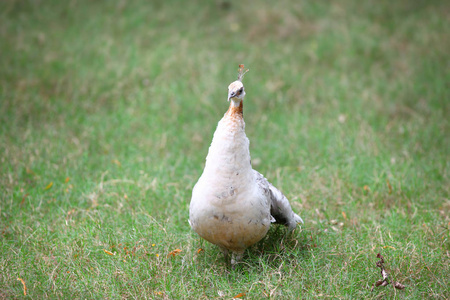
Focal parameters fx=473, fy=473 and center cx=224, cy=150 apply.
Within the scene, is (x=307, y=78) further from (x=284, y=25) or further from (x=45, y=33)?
(x=45, y=33)

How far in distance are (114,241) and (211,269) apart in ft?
2.97

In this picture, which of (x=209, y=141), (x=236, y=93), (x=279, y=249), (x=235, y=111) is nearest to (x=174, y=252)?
(x=279, y=249)

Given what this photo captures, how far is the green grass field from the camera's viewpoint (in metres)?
3.77

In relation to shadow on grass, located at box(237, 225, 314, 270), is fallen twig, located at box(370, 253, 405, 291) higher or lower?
higher

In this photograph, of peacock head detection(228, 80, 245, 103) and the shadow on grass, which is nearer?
peacock head detection(228, 80, 245, 103)

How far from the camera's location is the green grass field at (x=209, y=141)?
3770 millimetres

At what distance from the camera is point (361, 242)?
4.21 metres

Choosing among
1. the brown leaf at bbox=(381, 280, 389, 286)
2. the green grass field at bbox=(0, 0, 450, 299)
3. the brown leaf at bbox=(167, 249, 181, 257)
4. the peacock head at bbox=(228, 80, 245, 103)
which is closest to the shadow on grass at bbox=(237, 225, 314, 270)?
the green grass field at bbox=(0, 0, 450, 299)

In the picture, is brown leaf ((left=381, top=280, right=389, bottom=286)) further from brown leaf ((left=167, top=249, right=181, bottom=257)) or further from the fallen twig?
brown leaf ((left=167, top=249, right=181, bottom=257))

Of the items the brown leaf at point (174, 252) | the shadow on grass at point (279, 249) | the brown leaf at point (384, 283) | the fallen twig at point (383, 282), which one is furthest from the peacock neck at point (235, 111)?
the brown leaf at point (384, 283)

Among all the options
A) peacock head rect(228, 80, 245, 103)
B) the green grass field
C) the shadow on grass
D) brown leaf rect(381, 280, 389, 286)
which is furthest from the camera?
the shadow on grass

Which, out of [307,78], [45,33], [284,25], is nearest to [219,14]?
[284,25]

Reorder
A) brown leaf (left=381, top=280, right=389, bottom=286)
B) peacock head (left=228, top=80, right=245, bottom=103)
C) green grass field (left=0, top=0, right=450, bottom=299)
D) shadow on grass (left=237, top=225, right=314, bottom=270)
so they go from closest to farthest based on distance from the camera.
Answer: brown leaf (left=381, top=280, right=389, bottom=286) → peacock head (left=228, top=80, right=245, bottom=103) → green grass field (left=0, top=0, right=450, bottom=299) → shadow on grass (left=237, top=225, right=314, bottom=270)

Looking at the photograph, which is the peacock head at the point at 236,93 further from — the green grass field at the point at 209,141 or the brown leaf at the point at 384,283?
the brown leaf at the point at 384,283
